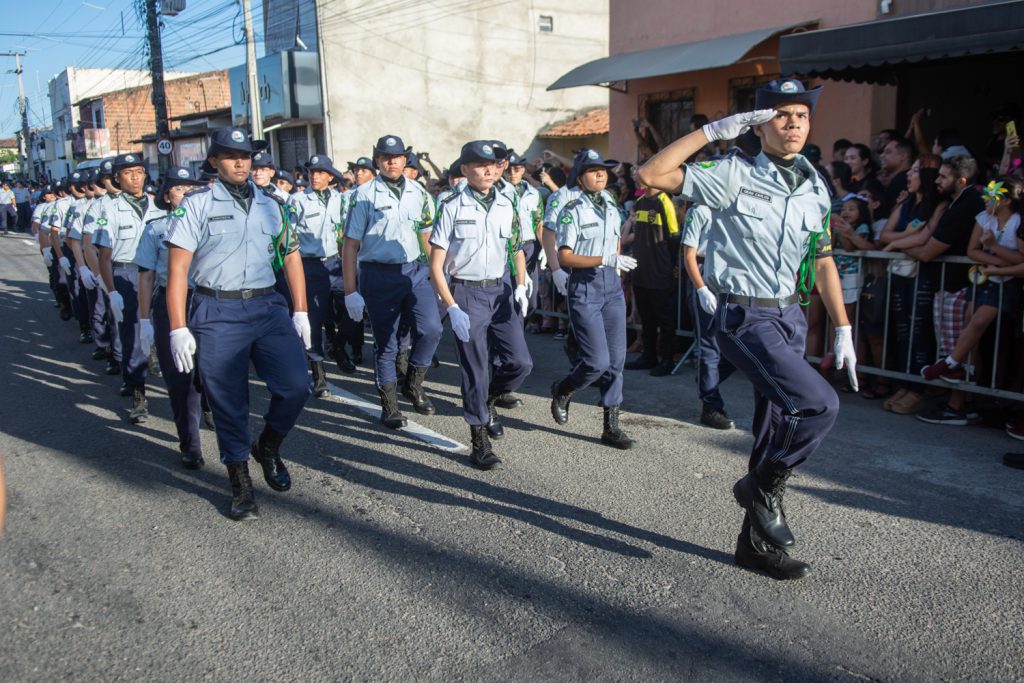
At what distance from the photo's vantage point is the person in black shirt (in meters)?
8.16

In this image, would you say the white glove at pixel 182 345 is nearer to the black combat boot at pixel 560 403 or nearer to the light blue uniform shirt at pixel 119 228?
the black combat boot at pixel 560 403

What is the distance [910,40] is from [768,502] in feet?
21.4

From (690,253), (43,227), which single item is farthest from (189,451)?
(43,227)

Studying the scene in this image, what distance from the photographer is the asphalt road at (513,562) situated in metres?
3.24

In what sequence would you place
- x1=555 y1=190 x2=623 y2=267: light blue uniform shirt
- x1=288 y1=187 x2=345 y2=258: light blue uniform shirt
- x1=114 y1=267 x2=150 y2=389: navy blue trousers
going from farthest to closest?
x1=288 y1=187 x2=345 y2=258: light blue uniform shirt < x1=114 y1=267 x2=150 y2=389: navy blue trousers < x1=555 y1=190 x2=623 y2=267: light blue uniform shirt

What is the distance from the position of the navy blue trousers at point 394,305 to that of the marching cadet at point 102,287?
2.43 meters

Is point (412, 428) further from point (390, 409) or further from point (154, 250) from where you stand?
point (154, 250)

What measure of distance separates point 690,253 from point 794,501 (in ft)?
7.18

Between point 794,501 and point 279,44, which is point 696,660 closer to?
point 794,501

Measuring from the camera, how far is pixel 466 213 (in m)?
5.68

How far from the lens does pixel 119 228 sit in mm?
7191

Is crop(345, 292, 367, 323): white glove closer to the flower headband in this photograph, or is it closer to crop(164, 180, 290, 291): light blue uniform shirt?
crop(164, 180, 290, 291): light blue uniform shirt

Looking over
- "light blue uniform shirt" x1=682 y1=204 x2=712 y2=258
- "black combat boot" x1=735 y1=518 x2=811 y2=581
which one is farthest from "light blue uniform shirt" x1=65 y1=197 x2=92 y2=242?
"black combat boot" x1=735 y1=518 x2=811 y2=581

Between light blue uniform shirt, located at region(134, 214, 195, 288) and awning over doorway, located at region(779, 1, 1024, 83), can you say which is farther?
awning over doorway, located at region(779, 1, 1024, 83)
